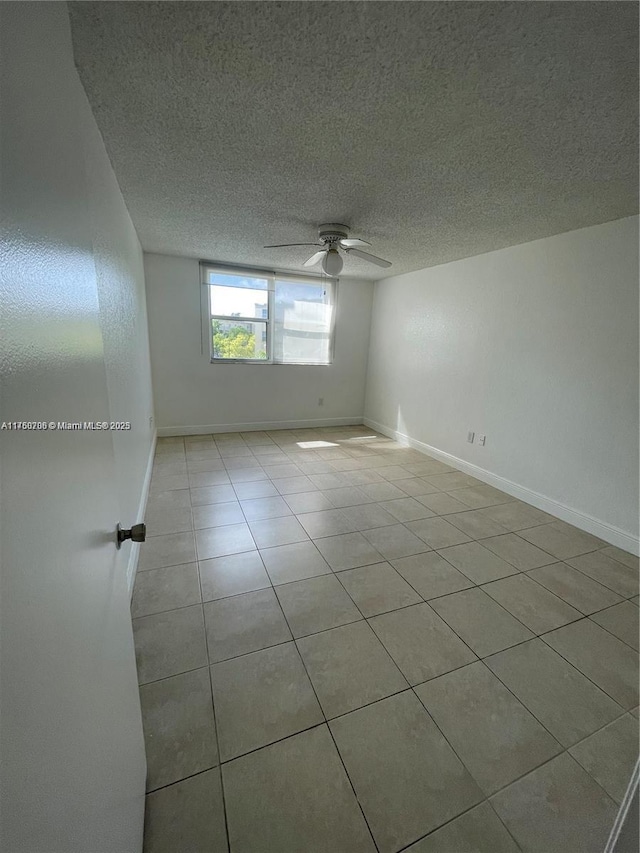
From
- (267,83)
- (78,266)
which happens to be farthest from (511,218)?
(78,266)

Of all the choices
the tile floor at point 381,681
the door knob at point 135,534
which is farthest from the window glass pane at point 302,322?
the door knob at point 135,534

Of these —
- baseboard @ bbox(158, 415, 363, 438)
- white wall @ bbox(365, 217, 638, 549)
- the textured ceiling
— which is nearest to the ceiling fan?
the textured ceiling

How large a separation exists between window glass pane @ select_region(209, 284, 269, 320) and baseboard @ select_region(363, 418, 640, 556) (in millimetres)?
2653

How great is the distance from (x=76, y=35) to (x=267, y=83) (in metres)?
0.59

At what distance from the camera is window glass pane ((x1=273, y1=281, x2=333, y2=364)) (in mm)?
4513

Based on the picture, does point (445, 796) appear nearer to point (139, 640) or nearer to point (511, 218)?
point (139, 640)

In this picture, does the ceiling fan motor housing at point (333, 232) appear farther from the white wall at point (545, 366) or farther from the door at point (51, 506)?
the door at point (51, 506)

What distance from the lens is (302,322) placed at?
15.4 ft

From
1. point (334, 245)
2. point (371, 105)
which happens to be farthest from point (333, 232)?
point (371, 105)

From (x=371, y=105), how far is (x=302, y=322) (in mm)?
3404

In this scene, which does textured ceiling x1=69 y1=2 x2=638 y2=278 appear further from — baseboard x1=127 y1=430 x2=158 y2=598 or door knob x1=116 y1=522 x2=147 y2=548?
baseboard x1=127 y1=430 x2=158 y2=598

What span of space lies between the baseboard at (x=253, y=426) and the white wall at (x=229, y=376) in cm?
1

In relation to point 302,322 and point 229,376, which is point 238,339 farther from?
point 302,322

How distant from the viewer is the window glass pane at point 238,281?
4.12 m
